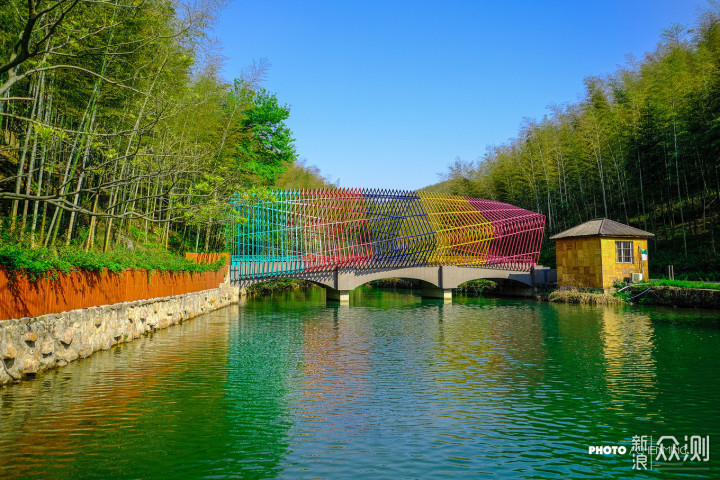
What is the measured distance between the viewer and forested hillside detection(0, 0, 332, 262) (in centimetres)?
899

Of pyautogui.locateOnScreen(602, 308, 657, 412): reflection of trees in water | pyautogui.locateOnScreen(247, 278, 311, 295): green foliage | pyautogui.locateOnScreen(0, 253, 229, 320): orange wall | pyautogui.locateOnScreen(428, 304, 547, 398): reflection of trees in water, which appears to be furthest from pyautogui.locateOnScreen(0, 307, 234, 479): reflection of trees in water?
pyautogui.locateOnScreen(247, 278, 311, 295): green foliage

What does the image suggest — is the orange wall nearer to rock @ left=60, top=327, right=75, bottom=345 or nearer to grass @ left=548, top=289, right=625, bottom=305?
rock @ left=60, top=327, right=75, bottom=345

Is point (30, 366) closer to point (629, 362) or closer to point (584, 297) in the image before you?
point (629, 362)

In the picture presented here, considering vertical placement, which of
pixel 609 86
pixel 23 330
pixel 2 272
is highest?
pixel 609 86

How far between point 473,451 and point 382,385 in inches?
122

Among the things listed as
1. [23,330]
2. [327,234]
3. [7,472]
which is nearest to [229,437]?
[7,472]

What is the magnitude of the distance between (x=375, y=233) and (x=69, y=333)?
70.6 feet

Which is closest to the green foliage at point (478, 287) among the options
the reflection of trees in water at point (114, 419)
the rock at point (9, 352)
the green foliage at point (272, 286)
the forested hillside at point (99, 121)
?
the green foliage at point (272, 286)

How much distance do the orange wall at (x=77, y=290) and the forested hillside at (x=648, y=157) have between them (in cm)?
2377

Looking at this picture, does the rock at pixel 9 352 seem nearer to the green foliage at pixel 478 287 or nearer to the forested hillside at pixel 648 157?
the forested hillside at pixel 648 157

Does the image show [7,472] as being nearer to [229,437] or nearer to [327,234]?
[229,437]

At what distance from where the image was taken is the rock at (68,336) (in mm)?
9836

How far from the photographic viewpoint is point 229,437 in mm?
6129

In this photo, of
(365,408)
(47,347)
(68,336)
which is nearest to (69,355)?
(68,336)
